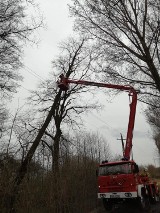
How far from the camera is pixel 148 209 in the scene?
15094 millimetres

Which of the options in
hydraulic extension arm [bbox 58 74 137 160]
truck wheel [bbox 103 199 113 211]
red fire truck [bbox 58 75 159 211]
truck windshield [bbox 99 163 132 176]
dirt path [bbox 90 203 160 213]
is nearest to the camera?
red fire truck [bbox 58 75 159 211]

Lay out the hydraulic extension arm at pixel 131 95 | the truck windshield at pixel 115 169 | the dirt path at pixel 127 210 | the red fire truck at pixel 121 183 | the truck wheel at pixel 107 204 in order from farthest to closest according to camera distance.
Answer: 1. the hydraulic extension arm at pixel 131 95
2. the truck wheel at pixel 107 204
3. the dirt path at pixel 127 210
4. the truck windshield at pixel 115 169
5. the red fire truck at pixel 121 183

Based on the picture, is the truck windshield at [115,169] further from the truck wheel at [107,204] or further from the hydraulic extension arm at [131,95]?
the truck wheel at [107,204]

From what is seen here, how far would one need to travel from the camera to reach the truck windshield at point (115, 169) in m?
14.3

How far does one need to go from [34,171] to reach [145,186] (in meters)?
8.56

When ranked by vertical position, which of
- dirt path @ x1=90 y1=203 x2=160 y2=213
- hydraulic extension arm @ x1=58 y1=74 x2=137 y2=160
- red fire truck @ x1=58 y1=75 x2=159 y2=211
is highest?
hydraulic extension arm @ x1=58 y1=74 x2=137 y2=160

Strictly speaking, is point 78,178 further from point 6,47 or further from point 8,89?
point 6,47

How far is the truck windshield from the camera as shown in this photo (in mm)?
14344

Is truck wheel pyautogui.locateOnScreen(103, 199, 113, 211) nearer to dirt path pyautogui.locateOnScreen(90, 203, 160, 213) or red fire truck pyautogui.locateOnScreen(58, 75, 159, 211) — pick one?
red fire truck pyautogui.locateOnScreen(58, 75, 159, 211)

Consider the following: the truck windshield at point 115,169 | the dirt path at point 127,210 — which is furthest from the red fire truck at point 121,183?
the dirt path at point 127,210

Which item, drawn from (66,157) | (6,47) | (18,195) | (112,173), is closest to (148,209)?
(112,173)

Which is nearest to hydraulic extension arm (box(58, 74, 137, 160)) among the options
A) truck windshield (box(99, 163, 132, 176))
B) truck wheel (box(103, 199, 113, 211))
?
truck windshield (box(99, 163, 132, 176))

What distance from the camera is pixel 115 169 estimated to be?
14.6 metres

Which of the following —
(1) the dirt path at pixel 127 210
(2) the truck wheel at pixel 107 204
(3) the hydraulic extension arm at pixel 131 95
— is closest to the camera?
(1) the dirt path at pixel 127 210
